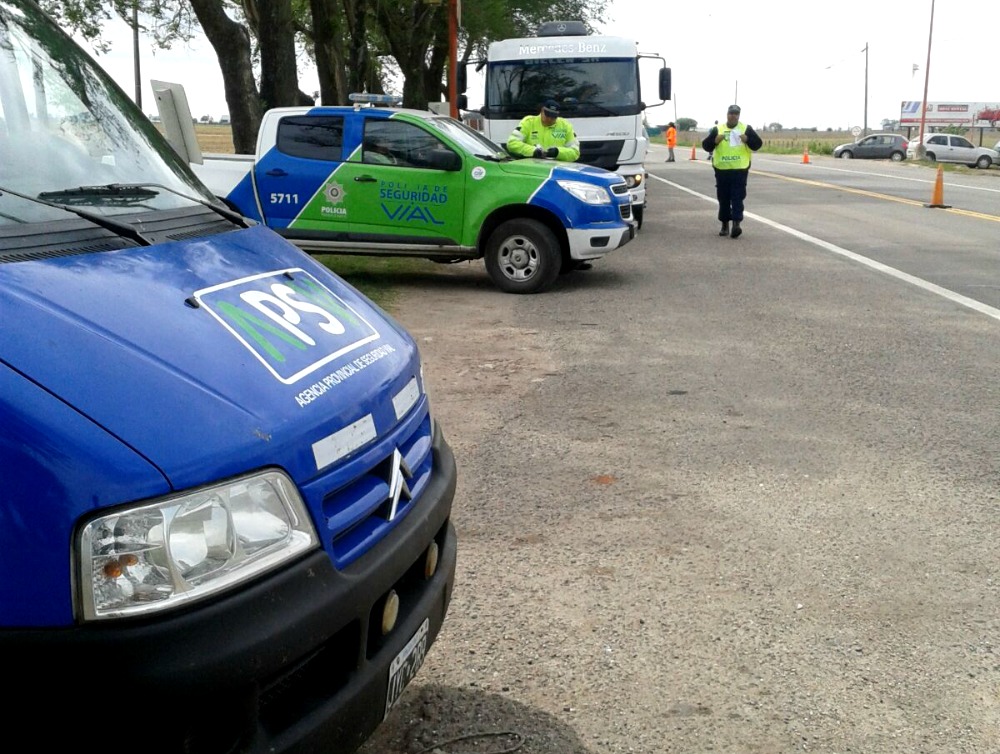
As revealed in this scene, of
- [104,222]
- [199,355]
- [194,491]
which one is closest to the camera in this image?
[194,491]

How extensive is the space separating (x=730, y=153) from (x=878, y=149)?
4576 centimetres

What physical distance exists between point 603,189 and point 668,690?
27.1 ft

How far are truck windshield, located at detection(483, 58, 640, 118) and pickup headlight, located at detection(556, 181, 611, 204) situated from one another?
16.8 ft

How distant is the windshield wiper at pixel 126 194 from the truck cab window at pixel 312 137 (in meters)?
8.00

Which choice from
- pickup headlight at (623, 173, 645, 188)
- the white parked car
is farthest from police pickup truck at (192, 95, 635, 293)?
the white parked car

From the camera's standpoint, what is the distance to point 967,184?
3164 centimetres

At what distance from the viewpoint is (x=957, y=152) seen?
51812 millimetres

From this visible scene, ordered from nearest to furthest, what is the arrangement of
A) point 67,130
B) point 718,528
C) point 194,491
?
1. point 194,491
2. point 67,130
3. point 718,528

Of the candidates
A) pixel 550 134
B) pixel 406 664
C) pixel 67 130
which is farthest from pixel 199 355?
pixel 550 134

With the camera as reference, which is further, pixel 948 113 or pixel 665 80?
pixel 948 113

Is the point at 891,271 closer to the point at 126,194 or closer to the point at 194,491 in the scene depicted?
the point at 126,194

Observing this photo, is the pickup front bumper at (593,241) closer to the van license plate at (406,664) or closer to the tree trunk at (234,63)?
the tree trunk at (234,63)

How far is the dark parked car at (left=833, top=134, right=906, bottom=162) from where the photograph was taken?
185 ft

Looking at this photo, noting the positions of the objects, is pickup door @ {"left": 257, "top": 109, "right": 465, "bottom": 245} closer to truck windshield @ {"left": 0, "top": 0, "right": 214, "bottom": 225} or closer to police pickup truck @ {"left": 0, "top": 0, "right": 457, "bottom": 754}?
truck windshield @ {"left": 0, "top": 0, "right": 214, "bottom": 225}
